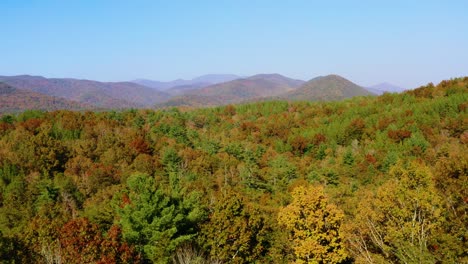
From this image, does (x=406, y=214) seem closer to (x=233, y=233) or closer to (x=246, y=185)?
(x=233, y=233)

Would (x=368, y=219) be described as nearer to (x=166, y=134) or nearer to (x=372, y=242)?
(x=372, y=242)

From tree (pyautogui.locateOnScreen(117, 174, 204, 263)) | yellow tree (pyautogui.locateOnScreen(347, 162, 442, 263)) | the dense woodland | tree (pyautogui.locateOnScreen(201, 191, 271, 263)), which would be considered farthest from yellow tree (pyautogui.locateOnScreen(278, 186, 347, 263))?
tree (pyautogui.locateOnScreen(117, 174, 204, 263))

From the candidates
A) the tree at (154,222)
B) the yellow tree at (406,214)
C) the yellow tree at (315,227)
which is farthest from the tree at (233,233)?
the yellow tree at (406,214)

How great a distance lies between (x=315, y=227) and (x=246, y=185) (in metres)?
45.8

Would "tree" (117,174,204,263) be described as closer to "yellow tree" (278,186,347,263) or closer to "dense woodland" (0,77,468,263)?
"dense woodland" (0,77,468,263)

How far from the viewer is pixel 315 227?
24.6m

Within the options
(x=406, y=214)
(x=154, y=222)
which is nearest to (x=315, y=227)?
(x=406, y=214)

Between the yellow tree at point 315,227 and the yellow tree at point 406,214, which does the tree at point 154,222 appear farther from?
the yellow tree at point 406,214

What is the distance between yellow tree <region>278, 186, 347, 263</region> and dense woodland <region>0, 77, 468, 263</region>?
8 centimetres

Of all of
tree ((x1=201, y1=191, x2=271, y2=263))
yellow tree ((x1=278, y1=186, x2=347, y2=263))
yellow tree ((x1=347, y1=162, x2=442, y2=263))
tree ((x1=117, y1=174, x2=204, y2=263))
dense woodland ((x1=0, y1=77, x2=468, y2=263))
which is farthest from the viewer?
tree ((x1=201, y1=191, x2=271, y2=263))

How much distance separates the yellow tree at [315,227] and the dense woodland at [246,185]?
8cm

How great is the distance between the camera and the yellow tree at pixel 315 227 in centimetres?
2384

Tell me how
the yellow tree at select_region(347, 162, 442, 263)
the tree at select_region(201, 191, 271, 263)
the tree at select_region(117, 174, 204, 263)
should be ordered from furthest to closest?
the tree at select_region(201, 191, 271, 263)
the tree at select_region(117, 174, 204, 263)
the yellow tree at select_region(347, 162, 442, 263)

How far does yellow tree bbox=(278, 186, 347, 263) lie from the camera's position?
23844 millimetres
